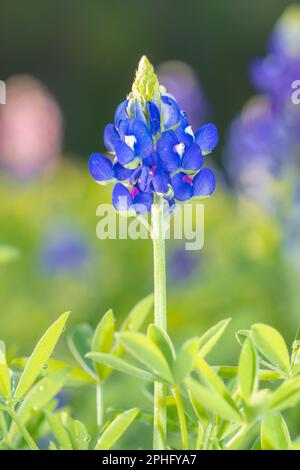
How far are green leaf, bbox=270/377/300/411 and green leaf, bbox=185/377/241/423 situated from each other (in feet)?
0.11

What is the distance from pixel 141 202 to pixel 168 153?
0.06 m

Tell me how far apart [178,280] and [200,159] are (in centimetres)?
182

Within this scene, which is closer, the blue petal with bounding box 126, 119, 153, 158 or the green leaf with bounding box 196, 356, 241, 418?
the green leaf with bounding box 196, 356, 241, 418

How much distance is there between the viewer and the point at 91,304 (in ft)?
8.80

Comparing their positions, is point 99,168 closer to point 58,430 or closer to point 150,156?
point 150,156

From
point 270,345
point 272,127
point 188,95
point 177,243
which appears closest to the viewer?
point 270,345

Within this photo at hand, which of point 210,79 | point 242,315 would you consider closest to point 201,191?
point 242,315

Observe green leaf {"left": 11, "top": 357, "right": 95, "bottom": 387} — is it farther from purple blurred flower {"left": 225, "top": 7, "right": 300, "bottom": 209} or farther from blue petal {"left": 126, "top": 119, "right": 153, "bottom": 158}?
purple blurred flower {"left": 225, "top": 7, "right": 300, "bottom": 209}

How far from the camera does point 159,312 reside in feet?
3.09

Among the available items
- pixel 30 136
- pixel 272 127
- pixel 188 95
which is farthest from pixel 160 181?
pixel 30 136

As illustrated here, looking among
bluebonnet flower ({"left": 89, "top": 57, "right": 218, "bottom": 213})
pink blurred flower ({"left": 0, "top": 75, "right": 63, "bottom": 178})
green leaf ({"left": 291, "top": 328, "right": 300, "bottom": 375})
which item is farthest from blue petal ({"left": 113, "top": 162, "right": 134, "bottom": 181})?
pink blurred flower ({"left": 0, "top": 75, "right": 63, "bottom": 178})

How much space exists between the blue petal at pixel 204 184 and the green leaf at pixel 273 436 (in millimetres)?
257

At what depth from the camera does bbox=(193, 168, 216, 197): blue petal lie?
1.04 meters
